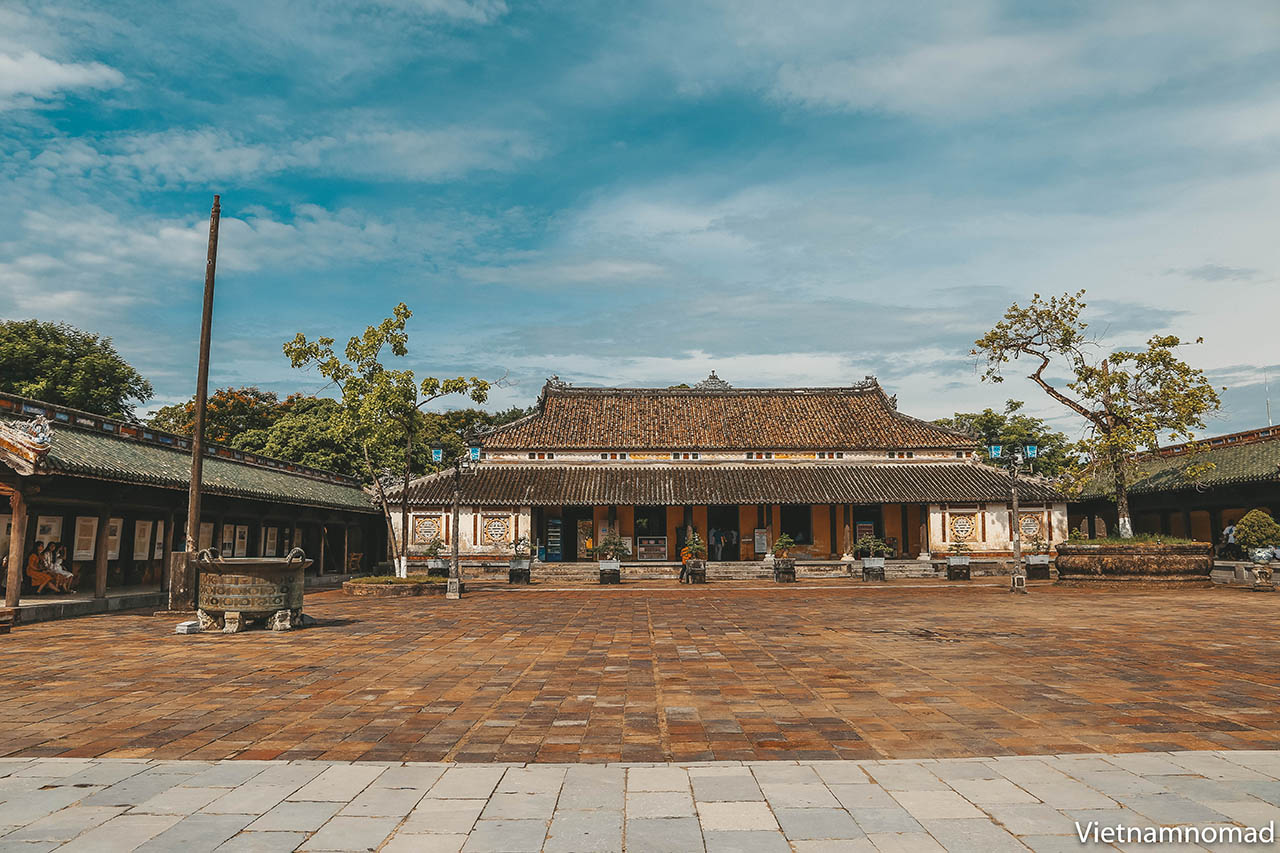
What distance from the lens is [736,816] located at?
412cm

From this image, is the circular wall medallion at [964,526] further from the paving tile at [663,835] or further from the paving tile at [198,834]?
the paving tile at [198,834]

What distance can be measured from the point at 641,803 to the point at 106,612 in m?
15.6

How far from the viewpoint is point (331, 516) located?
1127 inches

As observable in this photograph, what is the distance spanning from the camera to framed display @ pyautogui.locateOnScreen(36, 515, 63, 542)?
16328 millimetres

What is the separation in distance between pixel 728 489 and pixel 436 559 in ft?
39.4

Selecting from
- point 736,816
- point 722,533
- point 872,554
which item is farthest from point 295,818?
point 722,533

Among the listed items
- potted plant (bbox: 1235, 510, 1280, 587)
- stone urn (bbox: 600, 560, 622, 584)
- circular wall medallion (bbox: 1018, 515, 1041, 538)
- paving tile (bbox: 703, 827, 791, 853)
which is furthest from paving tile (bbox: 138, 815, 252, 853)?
circular wall medallion (bbox: 1018, 515, 1041, 538)

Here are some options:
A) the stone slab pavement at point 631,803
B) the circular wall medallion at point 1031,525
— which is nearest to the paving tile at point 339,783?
the stone slab pavement at point 631,803

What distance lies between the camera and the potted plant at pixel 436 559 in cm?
2702

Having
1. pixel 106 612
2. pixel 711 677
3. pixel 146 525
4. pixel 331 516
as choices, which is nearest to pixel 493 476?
pixel 331 516

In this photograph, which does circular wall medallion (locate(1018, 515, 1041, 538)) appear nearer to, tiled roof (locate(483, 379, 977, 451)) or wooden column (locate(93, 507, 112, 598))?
tiled roof (locate(483, 379, 977, 451))

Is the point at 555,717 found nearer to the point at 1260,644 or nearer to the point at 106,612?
the point at 1260,644

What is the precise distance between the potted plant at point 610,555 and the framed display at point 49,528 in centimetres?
1508

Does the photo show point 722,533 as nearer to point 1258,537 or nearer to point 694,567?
point 694,567
